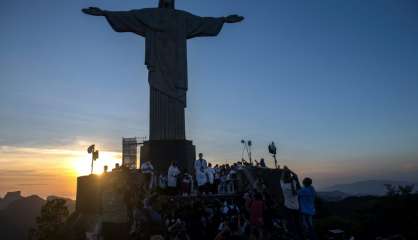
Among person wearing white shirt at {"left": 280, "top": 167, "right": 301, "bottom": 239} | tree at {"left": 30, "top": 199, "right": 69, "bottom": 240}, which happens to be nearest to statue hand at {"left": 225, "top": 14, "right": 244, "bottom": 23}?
person wearing white shirt at {"left": 280, "top": 167, "right": 301, "bottom": 239}

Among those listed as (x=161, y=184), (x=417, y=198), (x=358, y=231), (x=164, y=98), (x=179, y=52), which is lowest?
(x=358, y=231)

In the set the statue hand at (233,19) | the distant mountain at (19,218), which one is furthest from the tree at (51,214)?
the distant mountain at (19,218)

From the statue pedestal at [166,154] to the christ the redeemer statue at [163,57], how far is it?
1.92 feet

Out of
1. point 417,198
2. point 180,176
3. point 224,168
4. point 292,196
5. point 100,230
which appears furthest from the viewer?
point 417,198

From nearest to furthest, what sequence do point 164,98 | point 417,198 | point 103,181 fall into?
point 103,181, point 164,98, point 417,198

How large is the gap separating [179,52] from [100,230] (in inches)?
445

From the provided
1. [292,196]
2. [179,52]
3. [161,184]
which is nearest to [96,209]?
[161,184]

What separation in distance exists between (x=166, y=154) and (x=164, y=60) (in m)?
4.89

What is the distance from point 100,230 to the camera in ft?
30.9

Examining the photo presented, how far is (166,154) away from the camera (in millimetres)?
16734

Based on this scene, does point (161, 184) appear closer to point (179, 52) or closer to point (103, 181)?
point (103, 181)

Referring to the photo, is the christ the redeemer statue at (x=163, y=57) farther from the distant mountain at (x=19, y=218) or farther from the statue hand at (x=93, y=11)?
the distant mountain at (x=19, y=218)

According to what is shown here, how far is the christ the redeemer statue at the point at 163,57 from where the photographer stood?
17.8 meters

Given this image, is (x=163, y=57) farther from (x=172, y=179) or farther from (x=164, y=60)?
(x=172, y=179)
